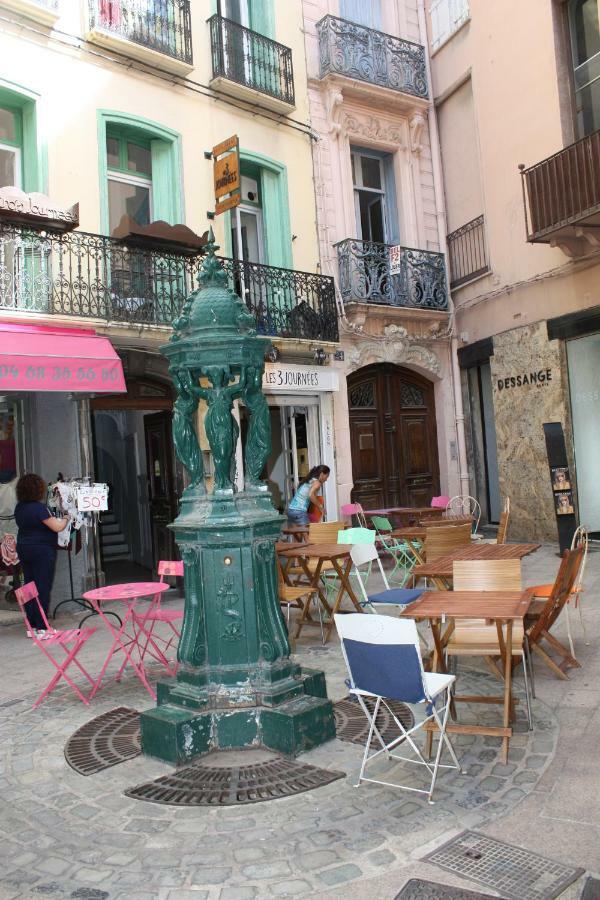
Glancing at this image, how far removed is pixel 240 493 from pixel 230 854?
192 centimetres

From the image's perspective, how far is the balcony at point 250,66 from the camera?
1141 cm

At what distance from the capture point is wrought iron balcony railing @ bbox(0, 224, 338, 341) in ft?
29.4

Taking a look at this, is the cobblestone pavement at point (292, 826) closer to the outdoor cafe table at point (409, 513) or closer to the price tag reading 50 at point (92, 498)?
the price tag reading 50 at point (92, 498)

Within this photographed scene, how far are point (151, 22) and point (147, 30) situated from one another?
16cm

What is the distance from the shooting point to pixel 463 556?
591 cm

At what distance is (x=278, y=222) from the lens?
40.6ft

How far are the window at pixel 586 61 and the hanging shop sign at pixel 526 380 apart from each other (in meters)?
3.52

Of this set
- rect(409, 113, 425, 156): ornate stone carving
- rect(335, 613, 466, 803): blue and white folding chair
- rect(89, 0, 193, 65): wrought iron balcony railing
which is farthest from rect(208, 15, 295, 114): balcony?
rect(335, 613, 466, 803): blue and white folding chair

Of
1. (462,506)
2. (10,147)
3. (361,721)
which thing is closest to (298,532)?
(361,721)

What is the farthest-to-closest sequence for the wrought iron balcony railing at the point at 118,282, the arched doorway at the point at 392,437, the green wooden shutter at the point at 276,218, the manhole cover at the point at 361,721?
1. the arched doorway at the point at 392,437
2. the green wooden shutter at the point at 276,218
3. the wrought iron balcony railing at the point at 118,282
4. the manhole cover at the point at 361,721

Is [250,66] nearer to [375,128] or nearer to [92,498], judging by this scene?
[375,128]

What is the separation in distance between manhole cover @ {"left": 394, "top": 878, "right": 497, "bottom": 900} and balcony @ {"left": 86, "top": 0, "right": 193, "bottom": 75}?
1054cm

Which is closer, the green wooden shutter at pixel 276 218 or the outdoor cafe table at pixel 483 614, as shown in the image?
the outdoor cafe table at pixel 483 614

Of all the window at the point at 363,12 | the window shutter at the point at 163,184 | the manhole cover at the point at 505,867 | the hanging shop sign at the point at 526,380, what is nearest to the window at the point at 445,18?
the window at the point at 363,12
